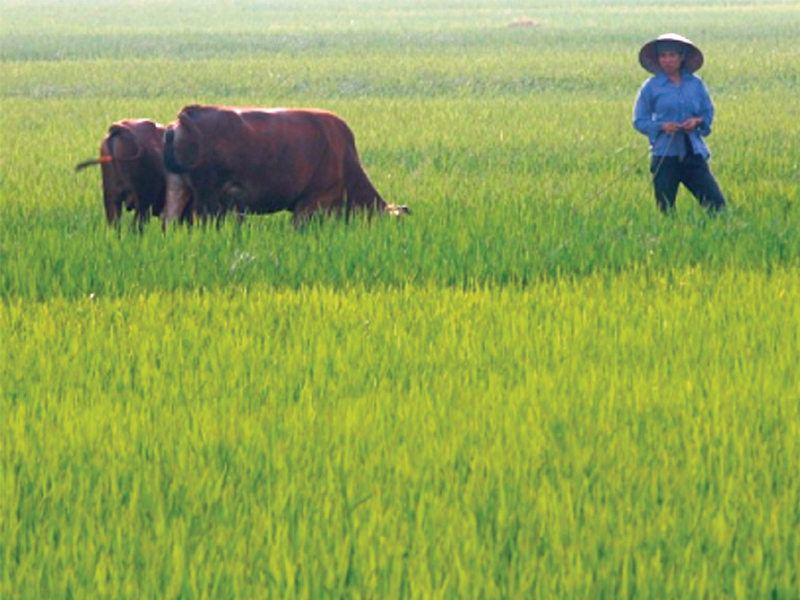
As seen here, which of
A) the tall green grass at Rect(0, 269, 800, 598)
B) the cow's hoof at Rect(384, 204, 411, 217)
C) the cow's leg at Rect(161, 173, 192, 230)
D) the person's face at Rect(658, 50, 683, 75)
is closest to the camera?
the tall green grass at Rect(0, 269, 800, 598)

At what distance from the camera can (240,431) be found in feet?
17.3

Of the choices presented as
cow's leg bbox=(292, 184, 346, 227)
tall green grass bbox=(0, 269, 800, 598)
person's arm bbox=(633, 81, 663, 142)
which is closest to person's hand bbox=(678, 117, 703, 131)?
person's arm bbox=(633, 81, 663, 142)

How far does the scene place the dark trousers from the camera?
9.88m

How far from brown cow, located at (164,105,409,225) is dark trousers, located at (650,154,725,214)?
57.2 inches

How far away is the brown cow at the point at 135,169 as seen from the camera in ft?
30.7

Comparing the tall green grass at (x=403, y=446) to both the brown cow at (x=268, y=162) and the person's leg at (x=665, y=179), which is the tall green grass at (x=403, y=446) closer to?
the brown cow at (x=268, y=162)

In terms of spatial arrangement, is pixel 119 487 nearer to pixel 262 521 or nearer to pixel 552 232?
pixel 262 521

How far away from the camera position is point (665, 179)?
32.7 feet

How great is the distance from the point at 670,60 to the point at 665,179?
27.0 inches

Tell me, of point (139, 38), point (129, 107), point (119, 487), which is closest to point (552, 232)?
point (119, 487)

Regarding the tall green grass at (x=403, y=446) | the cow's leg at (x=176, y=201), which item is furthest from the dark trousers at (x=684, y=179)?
the cow's leg at (x=176, y=201)

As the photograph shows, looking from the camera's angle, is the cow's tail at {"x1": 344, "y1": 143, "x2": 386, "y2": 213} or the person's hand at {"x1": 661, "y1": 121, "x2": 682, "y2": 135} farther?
the cow's tail at {"x1": 344, "y1": 143, "x2": 386, "y2": 213}

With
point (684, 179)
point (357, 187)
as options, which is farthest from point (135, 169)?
point (684, 179)

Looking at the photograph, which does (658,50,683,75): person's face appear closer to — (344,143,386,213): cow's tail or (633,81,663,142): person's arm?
(633,81,663,142): person's arm
